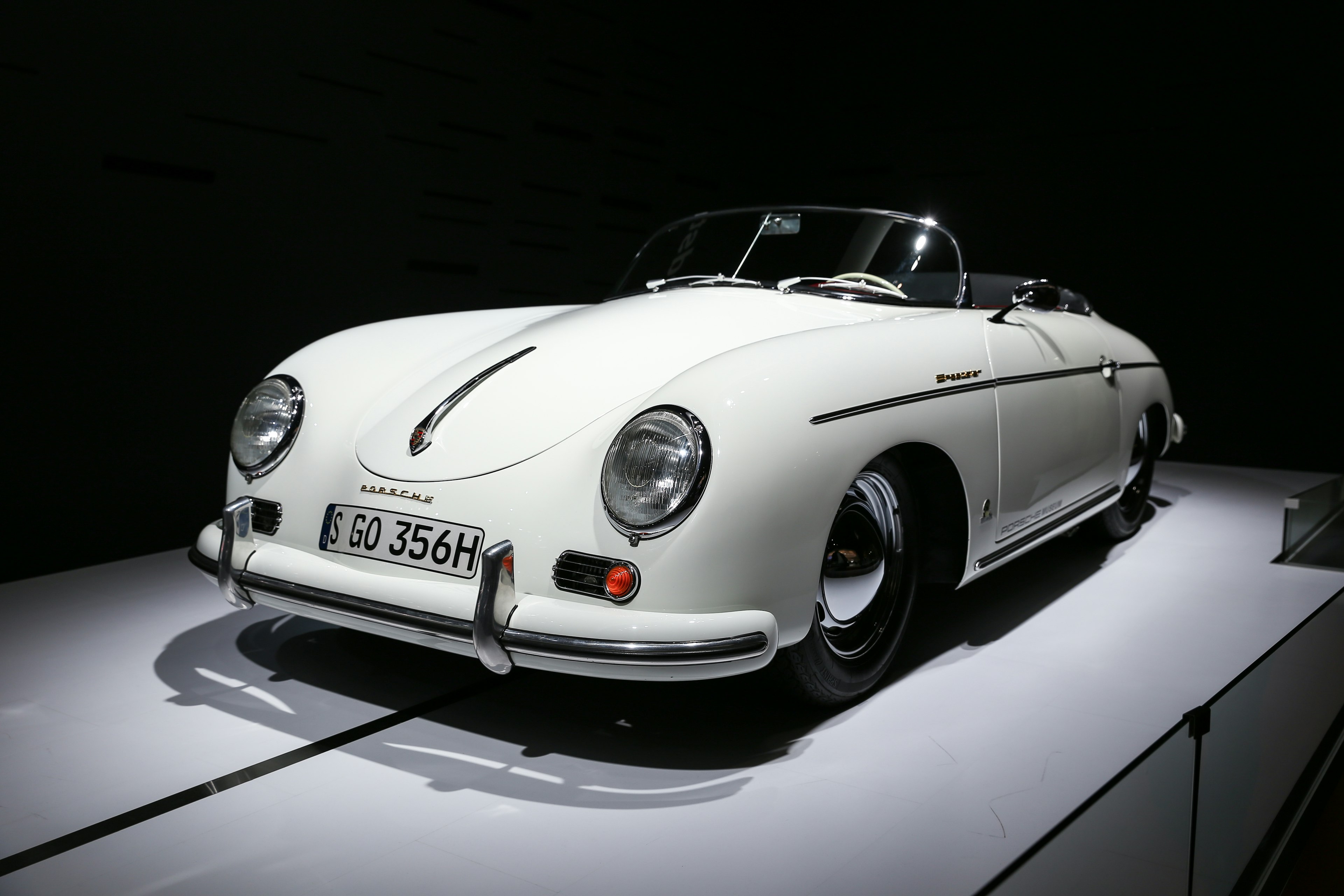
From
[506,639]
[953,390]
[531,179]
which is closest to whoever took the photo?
[506,639]

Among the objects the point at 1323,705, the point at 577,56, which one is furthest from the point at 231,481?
the point at 577,56

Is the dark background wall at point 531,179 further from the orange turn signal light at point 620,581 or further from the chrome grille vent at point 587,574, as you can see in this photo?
the orange turn signal light at point 620,581

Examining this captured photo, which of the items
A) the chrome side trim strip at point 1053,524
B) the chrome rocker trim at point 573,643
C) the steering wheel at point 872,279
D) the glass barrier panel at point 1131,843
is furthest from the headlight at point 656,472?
the steering wheel at point 872,279

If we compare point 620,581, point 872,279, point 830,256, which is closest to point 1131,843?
point 620,581

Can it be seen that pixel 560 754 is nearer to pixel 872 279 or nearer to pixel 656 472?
pixel 656 472

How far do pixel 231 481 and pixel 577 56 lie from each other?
12.8 feet

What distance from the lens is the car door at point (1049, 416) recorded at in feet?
8.46

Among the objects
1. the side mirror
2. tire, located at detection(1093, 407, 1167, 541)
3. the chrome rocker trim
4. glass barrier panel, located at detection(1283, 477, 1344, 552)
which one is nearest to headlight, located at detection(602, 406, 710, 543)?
the chrome rocker trim

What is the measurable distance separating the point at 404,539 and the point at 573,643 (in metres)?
0.47

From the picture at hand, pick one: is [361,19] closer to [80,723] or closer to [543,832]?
[80,723]

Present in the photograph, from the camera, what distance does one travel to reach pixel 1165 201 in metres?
5.94

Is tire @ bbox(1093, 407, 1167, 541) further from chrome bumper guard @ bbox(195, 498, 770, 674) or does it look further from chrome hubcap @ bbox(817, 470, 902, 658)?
chrome bumper guard @ bbox(195, 498, 770, 674)

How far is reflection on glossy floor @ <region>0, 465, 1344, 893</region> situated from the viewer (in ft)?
5.23

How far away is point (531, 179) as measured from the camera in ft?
17.1
